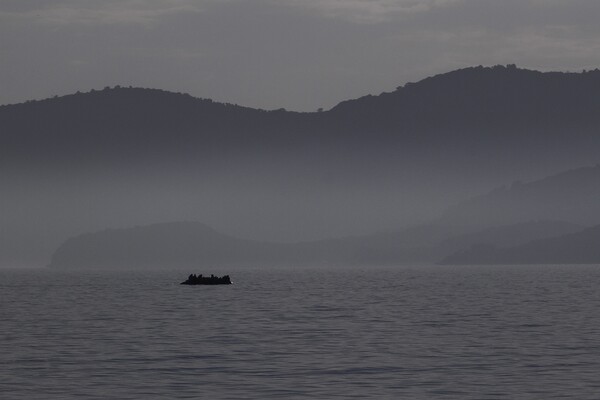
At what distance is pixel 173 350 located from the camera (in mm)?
75750

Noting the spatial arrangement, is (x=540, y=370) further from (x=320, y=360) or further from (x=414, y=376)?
(x=320, y=360)

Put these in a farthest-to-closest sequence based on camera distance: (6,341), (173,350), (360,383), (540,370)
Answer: (6,341) < (173,350) < (540,370) < (360,383)

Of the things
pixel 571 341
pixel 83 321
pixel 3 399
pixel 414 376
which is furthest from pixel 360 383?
pixel 83 321

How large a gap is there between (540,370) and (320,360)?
1171 centimetres

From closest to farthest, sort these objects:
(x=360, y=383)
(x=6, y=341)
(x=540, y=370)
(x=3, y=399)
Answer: (x=3, y=399)
(x=360, y=383)
(x=540, y=370)
(x=6, y=341)

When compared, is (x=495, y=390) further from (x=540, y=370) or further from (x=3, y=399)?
(x=3, y=399)

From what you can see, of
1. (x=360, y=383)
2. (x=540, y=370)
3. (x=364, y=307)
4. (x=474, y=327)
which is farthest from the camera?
(x=364, y=307)

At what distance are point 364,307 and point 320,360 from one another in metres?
58.8

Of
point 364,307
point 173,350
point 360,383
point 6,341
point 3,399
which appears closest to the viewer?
point 3,399

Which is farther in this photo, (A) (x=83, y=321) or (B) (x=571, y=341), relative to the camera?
(A) (x=83, y=321)

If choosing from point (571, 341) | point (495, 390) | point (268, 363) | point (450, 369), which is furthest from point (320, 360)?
point (571, 341)

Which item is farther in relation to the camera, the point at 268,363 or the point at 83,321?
the point at 83,321

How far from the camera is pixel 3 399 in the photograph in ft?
177

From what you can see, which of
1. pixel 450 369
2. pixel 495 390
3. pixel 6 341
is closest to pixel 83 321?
pixel 6 341
